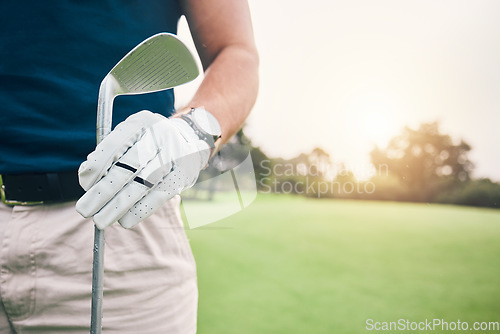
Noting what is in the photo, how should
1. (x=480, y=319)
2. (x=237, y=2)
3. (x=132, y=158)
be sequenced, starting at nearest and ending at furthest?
1. (x=132, y=158)
2. (x=237, y=2)
3. (x=480, y=319)

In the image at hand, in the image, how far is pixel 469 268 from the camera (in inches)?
176

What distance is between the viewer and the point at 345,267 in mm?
4477

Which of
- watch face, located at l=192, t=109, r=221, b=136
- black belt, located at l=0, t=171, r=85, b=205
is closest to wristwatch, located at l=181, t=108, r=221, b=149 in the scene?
watch face, located at l=192, t=109, r=221, b=136

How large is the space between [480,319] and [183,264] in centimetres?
326

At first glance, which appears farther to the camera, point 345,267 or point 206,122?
point 345,267

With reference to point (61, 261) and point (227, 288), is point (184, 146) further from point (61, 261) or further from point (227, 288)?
point (227, 288)

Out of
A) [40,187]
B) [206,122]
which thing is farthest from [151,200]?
[40,187]

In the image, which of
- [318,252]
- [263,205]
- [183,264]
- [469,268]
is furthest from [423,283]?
[183,264]

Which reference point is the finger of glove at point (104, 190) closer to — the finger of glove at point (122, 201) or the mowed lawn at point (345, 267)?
the finger of glove at point (122, 201)

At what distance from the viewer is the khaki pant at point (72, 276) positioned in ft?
1.90

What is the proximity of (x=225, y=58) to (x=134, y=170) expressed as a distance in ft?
0.98

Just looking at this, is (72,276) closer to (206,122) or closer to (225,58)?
(206,122)

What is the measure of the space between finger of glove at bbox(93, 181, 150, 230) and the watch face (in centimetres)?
12

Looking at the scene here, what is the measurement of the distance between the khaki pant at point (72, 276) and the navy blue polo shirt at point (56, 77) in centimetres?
9
